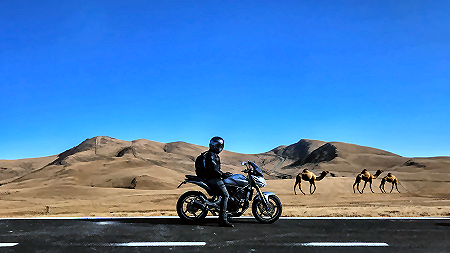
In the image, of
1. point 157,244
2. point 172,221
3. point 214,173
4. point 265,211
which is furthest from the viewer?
point 172,221

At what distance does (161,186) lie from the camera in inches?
1569

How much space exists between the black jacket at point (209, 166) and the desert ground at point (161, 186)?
4.44 m

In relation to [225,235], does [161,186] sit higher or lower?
higher

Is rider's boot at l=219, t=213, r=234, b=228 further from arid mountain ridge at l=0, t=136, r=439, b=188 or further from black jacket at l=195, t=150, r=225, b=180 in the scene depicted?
arid mountain ridge at l=0, t=136, r=439, b=188

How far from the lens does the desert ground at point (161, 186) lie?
1898 cm

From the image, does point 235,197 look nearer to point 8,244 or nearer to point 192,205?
point 192,205

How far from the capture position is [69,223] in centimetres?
997

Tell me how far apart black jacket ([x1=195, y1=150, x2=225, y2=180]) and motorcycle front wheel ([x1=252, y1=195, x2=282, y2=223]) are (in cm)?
121

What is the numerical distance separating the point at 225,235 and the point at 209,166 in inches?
86.2

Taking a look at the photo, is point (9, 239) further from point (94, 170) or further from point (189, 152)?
point (189, 152)

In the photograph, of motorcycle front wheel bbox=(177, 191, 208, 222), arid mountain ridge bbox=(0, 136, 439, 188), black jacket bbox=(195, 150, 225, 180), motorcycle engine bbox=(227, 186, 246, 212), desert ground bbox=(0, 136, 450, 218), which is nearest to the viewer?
black jacket bbox=(195, 150, 225, 180)

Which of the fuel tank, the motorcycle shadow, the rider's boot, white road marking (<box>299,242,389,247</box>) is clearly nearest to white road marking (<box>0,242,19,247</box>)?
the motorcycle shadow

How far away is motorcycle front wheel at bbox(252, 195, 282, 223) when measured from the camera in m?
9.93

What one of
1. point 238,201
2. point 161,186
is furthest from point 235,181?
point 161,186
